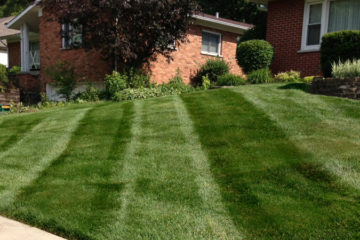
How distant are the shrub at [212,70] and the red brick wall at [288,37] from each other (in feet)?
11.5

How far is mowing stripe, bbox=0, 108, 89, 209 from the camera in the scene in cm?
446

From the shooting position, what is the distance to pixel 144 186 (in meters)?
4.02

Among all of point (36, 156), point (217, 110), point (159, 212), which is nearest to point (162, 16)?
point (217, 110)

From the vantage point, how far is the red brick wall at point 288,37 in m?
12.2

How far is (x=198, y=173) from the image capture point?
4.23m

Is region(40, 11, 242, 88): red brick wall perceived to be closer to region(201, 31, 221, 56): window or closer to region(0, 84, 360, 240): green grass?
region(201, 31, 221, 56): window

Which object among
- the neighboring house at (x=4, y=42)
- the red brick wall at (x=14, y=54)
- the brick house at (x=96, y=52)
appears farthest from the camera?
the neighboring house at (x=4, y=42)

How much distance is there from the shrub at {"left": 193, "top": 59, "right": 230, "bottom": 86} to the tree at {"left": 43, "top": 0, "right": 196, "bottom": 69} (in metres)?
3.67

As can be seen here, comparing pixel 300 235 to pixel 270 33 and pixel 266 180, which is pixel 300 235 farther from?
pixel 270 33

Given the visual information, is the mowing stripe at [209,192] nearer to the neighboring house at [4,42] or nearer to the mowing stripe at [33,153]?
the mowing stripe at [33,153]

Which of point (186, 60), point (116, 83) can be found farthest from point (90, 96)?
point (186, 60)

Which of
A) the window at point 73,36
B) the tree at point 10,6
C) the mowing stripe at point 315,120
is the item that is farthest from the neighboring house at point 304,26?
the tree at point 10,6

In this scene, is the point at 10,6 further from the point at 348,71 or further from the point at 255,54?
the point at 348,71

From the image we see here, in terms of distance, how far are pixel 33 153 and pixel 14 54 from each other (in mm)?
23822
